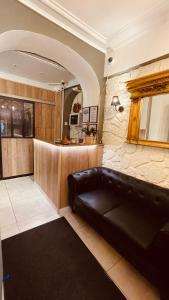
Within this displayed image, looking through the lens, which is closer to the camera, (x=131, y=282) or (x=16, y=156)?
(x=131, y=282)

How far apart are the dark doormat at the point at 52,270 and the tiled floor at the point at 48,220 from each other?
0.09 metres

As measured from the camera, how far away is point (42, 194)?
2918mm

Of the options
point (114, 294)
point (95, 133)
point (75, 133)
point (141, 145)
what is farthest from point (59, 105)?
point (114, 294)

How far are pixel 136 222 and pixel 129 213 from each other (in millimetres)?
162

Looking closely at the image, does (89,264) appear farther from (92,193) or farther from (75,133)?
(75,133)

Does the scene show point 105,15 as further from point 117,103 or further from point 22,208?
point 22,208

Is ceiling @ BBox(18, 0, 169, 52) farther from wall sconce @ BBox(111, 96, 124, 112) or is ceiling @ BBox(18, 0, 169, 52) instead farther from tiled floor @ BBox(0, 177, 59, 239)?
tiled floor @ BBox(0, 177, 59, 239)

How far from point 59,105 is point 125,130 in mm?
2672

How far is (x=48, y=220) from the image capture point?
2125 millimetres

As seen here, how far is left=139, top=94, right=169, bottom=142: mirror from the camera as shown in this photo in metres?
1.76

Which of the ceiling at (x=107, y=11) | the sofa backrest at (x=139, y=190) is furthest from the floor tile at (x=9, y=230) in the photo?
the ceiling at (x=107, y=11)

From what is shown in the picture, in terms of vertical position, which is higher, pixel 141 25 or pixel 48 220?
pixel 141 25

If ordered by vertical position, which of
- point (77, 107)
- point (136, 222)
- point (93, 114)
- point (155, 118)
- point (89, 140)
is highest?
point (77, 107)

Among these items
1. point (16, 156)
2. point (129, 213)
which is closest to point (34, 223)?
point (129, 213)
